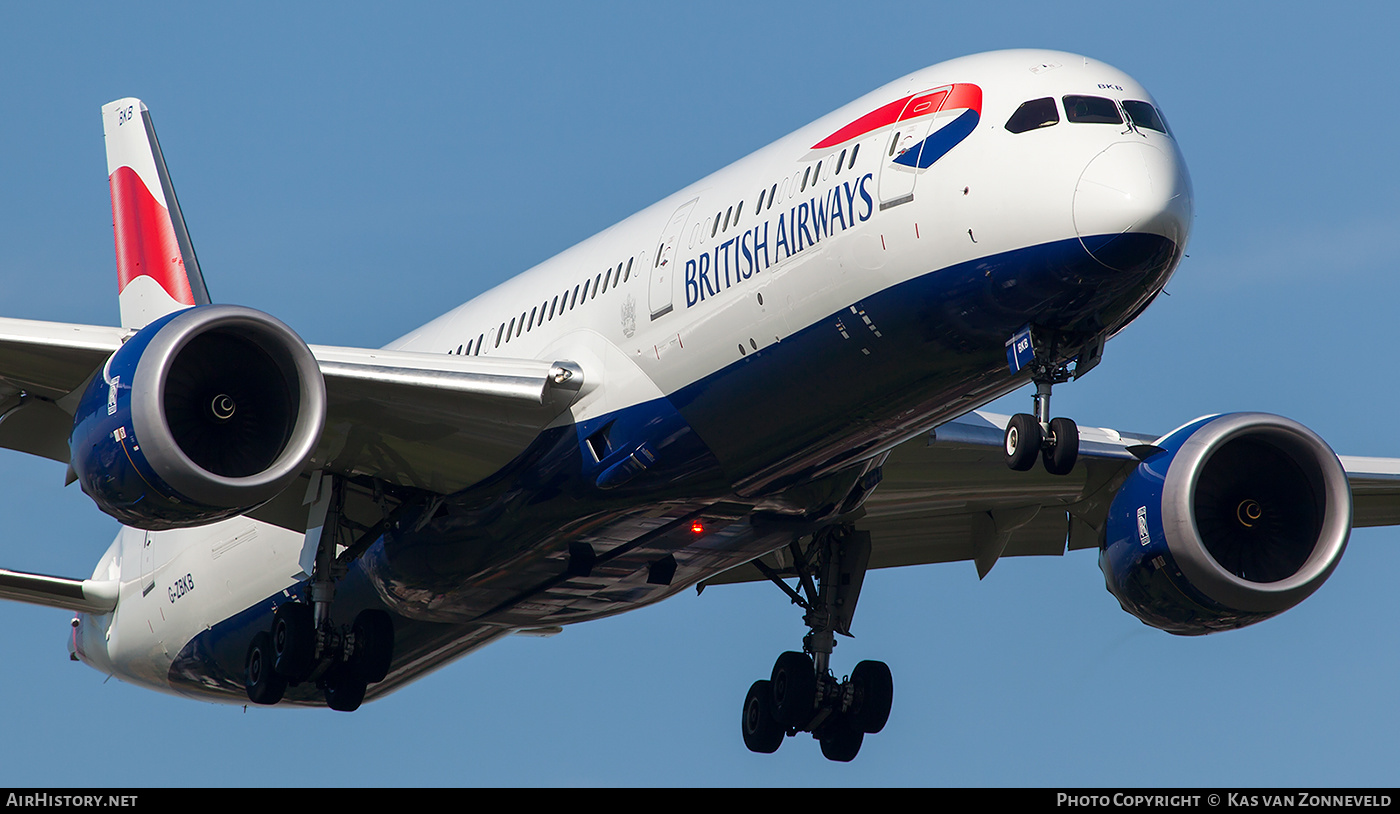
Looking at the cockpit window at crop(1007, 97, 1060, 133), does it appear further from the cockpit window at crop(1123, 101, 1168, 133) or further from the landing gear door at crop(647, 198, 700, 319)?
the landing gear door at crop(647, 198, 700, 319)

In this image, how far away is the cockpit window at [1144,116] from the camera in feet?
59.4

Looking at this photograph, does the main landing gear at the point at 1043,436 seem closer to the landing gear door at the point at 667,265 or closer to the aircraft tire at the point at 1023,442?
the aircraft tire at the point at 1023,442

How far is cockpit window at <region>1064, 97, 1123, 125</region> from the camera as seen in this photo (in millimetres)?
17984

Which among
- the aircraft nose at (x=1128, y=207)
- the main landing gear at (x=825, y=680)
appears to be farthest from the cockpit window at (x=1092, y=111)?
the main landing gear at (x=825, y=680)

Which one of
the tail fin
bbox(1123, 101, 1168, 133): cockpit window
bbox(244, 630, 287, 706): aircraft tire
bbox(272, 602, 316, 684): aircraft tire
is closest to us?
bbox(1123, 101, 1168, 133): cockpit window

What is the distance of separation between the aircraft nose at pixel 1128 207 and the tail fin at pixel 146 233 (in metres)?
18.8

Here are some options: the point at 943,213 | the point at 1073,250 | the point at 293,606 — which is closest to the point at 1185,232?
the point at 1073,250

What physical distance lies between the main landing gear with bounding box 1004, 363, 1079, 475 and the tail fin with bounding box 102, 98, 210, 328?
59.0ft

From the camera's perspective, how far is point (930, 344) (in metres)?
18.6

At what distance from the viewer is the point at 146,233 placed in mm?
33156

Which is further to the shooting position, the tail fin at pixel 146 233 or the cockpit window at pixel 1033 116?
the tail fin at pixel 146 233

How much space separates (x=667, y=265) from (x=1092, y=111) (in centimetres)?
536

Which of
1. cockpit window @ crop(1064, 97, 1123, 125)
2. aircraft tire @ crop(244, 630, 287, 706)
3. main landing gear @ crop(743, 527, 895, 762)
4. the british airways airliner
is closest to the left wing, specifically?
the british airways airliner
